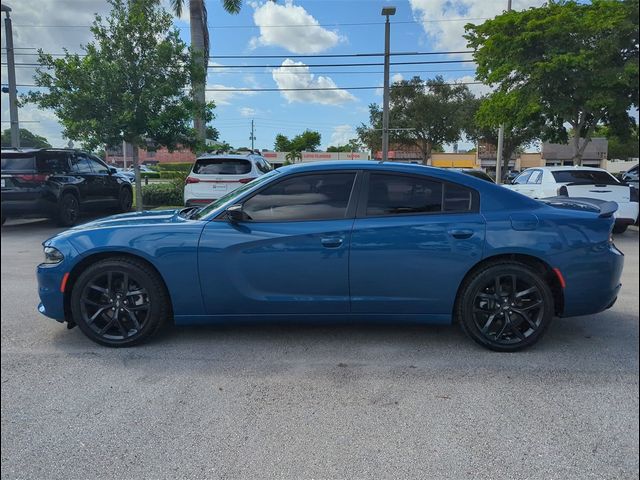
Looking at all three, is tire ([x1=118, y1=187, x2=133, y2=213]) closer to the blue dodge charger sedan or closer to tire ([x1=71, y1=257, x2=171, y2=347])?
the blue dodge charger sedan

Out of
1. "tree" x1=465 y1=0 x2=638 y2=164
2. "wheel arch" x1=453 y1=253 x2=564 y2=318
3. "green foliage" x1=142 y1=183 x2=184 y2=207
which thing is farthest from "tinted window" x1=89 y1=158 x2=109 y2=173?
"wheel arch" x1=453 y1=253 x2=564 y2=318

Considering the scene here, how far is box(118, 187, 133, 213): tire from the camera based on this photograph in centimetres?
1200

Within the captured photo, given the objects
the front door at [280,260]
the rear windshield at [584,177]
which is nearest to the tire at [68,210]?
the front door at [280,260]

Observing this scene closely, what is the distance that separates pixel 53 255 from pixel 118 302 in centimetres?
64

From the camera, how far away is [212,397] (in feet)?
9.43

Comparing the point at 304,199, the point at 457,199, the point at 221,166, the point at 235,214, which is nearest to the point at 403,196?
the point at 457,199

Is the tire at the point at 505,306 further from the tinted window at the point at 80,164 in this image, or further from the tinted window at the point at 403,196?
the tinted window at the point at 80,164

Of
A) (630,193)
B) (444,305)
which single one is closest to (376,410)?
(444,305)

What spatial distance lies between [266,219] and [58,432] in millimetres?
1916

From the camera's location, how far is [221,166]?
10312 millimetres

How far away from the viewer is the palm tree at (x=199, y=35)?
4102 mm

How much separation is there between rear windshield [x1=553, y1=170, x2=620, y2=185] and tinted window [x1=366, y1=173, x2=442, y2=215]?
1.27 m

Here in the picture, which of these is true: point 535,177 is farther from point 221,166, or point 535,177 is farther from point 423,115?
point 423,115

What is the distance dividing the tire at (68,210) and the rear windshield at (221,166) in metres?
2.61
